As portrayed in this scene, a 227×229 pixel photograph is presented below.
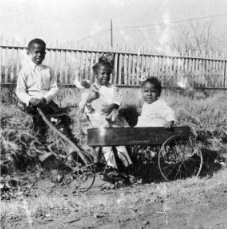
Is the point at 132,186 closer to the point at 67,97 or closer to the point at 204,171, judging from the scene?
the point at 204,171

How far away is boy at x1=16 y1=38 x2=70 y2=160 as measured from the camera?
4781 mm

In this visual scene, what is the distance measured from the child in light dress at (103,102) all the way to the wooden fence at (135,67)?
422 centimetres

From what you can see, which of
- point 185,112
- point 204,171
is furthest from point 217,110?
point 204,171

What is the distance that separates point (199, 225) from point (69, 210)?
130cm

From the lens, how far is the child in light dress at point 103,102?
5016 mm

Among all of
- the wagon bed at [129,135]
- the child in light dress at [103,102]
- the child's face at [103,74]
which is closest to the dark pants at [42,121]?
the child in light dress at [103,102]

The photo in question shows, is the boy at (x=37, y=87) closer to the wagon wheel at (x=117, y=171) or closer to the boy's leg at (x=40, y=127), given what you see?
the boy's leg at (x=40, y=127)

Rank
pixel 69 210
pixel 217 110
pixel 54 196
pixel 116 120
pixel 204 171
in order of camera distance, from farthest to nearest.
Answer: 1. pixel 217 110
2. pixel 204 171
3. pixel 116 120
4. pixel 54 196
5. pixel 69 210

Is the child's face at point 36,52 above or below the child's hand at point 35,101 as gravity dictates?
above

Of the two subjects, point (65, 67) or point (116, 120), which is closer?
point (116, 120)

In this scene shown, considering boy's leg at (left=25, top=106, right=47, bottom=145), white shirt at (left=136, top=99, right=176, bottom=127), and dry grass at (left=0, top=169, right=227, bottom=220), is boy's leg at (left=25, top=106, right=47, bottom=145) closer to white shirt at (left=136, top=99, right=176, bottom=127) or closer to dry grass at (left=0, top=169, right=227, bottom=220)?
dry grass at (left=0, top=169, right=227, bottom=220)

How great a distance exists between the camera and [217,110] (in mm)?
7230

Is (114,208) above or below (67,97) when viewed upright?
below

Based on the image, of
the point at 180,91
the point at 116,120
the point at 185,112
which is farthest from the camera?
the point at 180,91
